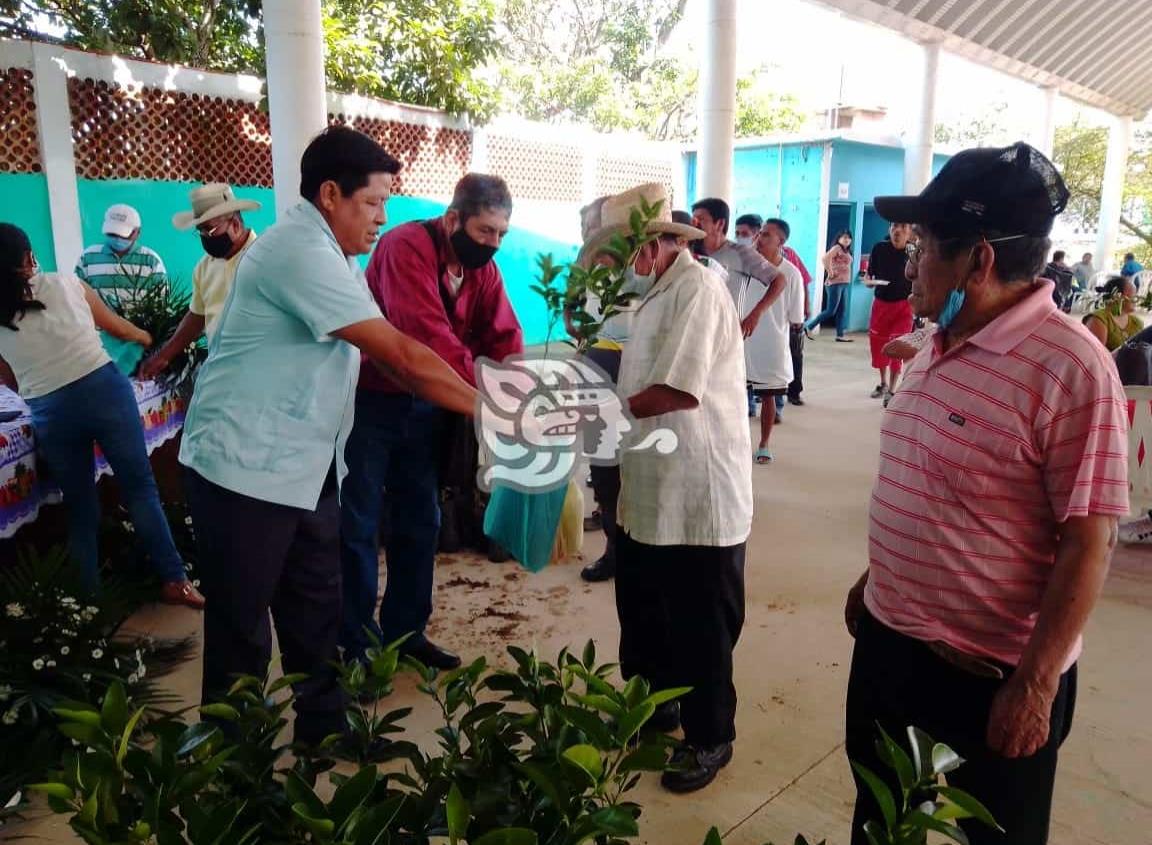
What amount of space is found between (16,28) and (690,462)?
7772 mm

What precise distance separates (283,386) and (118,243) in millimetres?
2938

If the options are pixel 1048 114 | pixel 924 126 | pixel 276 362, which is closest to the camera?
pixel 276 362

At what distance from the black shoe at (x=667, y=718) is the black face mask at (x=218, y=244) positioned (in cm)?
269

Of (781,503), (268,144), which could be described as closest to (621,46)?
(268,144)

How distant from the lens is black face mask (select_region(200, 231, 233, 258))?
11.9ft

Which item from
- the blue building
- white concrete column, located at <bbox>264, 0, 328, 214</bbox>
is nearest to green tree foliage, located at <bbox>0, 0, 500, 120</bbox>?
white concrete column, located at <bbox>264, 0, 328, 214</bbox>

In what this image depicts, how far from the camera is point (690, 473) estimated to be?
87.8 inches

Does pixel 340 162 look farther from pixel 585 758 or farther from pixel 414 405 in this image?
pixel 585 758

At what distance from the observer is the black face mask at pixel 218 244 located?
364cm

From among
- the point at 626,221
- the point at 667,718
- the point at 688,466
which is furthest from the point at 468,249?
the point at 667,718

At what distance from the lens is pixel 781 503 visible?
16.9 feet

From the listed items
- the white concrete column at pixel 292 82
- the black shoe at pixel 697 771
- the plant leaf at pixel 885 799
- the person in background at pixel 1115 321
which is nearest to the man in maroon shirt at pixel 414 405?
the black shoe at pixel 697 771

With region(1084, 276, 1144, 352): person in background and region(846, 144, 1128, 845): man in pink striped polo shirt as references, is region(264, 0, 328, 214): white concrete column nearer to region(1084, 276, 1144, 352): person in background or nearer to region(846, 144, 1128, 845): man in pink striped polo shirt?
region(846, 144, 1128, 845): man in pink striped polo shirt

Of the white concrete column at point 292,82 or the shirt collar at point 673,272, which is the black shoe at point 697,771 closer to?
the shirt collar at point 673,272
